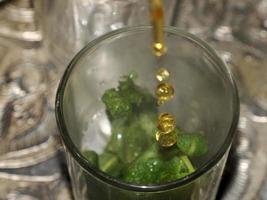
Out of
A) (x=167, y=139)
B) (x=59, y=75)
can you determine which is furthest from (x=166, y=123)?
(x=59, y=75)

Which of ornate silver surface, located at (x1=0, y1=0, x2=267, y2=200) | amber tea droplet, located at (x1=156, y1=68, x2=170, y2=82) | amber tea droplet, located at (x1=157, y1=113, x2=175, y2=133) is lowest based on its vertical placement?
ornate silver surface, located at (x1=0, y1=0, x2=267, y2=200)

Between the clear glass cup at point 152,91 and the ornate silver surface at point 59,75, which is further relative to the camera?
the ornate silver surface at point 59,75

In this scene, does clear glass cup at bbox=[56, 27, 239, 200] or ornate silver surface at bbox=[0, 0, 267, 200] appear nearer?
clear glass cup at bbox=[56, 27, 239, 200]

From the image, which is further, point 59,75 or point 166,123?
point 59,75

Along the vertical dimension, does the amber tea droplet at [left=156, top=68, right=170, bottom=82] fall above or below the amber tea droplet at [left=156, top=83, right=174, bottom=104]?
above

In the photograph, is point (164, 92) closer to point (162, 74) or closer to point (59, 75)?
point (162, 74)
